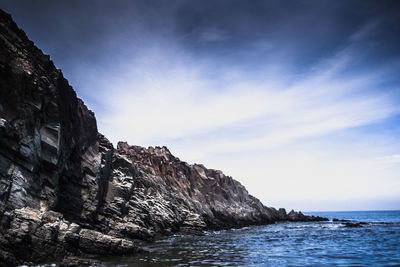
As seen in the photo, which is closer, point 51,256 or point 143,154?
point 51,256

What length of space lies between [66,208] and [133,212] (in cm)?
1290

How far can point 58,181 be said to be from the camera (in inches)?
1001

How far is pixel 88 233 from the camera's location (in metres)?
19.7

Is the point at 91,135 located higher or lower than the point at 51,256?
higher

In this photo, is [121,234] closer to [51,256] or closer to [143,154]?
[51,256]

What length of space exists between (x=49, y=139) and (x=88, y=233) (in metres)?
10.5

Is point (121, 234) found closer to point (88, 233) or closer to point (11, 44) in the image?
point (88, 233)

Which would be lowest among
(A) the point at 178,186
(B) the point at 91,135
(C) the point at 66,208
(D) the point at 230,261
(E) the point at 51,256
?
(D) the point at 230,261

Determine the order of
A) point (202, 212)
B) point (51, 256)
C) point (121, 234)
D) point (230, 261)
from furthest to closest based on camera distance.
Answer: point (202, 212) < point (121, 234) < point (230, 261) < point (51, 256)

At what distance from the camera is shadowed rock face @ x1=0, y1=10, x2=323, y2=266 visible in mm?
17219

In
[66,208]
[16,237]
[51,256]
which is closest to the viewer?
[16,237]

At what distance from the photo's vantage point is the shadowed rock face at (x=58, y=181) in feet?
56.5

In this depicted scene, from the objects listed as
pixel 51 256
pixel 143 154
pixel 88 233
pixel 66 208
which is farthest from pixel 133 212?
pixel 143 154

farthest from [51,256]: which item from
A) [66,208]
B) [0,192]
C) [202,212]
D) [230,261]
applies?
[202,212]
